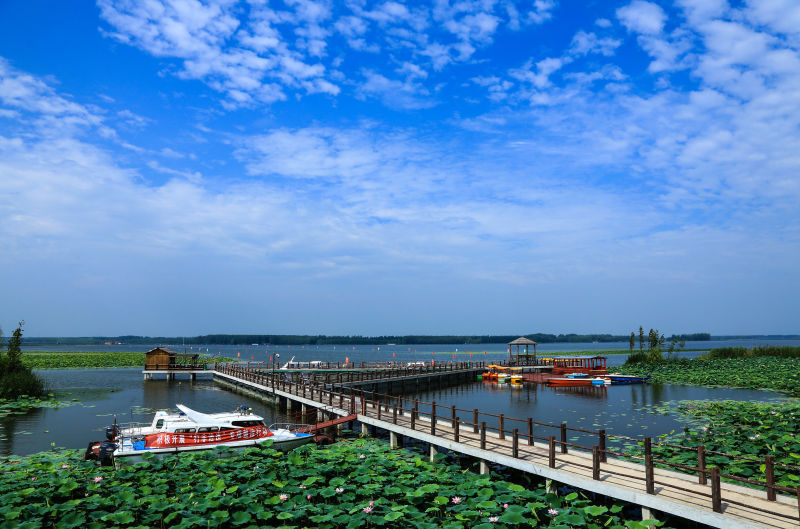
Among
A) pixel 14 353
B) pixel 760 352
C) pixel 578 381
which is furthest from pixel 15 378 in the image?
pixel 760 352

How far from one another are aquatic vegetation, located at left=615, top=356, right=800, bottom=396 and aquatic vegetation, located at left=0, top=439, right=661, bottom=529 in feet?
126

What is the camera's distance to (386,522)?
11.7m

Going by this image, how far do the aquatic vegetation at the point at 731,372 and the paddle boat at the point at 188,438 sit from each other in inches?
1603

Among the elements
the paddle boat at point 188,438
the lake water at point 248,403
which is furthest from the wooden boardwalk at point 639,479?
the lake water at point 248,403

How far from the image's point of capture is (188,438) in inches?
749

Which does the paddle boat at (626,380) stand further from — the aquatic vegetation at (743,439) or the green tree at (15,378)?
the green tree at (15,378)

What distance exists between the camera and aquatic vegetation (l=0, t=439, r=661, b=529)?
11500mm

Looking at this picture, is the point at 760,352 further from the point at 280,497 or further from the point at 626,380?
the point at 280,497

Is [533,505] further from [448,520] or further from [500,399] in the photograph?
[500,399]

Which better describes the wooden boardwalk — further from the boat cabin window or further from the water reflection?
the water reflection

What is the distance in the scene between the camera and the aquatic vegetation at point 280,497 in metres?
11.5

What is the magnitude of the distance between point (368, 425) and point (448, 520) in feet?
43.4

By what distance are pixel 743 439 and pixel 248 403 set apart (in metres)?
33.5

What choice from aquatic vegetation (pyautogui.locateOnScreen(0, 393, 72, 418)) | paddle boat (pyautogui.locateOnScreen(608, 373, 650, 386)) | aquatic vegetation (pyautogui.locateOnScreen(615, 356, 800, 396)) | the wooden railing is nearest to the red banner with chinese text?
aquatic vegetation (pyautogui.locateOnScreen(0, 393, 72, 418))
